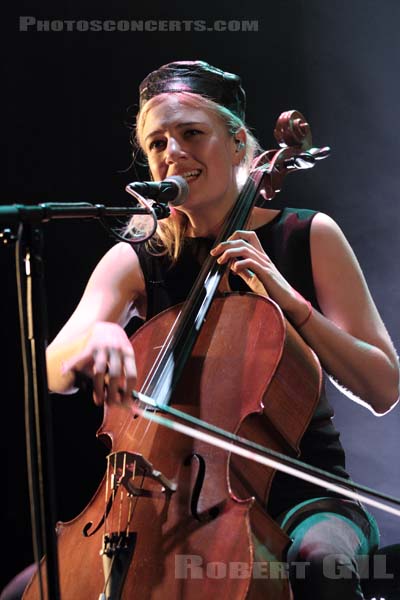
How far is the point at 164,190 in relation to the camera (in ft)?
4.94

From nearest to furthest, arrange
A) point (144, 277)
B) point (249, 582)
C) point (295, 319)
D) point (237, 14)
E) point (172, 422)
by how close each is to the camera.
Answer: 1. point (249, 582)
2. point (172, 422)
3. point (295, 319)
4. point (144, 277)
5. point (237, 14)

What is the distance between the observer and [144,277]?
78.7 inches

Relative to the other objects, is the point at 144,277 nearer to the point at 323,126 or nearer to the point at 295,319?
the point at 295,319

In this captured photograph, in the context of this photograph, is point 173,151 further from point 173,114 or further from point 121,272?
point 121,272

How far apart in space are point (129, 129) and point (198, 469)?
1569 mm

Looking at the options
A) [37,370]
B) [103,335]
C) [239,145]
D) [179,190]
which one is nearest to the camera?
[37,370]

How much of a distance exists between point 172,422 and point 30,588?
404mm

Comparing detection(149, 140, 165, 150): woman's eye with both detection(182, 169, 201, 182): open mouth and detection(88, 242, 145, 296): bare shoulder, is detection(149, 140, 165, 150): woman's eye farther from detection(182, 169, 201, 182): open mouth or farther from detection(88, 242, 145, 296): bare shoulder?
detection(88, 242, 145, 296): bare shoulder

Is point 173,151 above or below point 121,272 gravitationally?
above

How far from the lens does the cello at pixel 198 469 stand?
1274 millimetres

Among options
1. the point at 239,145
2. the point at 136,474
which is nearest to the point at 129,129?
the point at 239,145

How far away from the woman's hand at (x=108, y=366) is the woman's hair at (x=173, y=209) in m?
0.59

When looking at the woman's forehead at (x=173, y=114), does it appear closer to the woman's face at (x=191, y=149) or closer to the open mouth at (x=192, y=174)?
the woman's face at (x=191, y=149)

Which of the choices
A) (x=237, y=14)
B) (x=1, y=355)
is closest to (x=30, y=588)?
(x=1, y=355)
